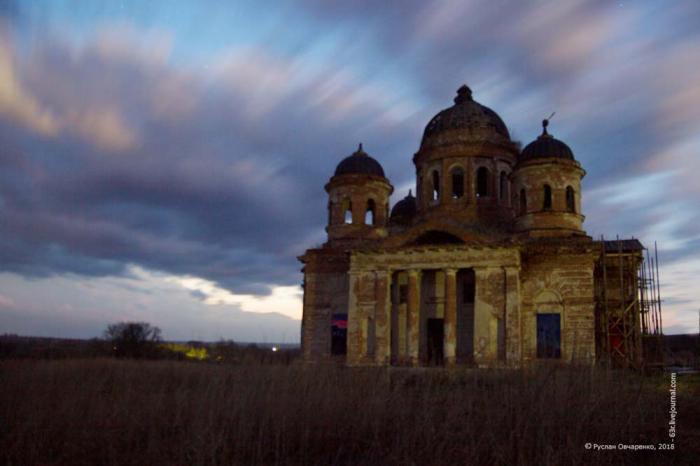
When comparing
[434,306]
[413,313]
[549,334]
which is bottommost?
[549,334]

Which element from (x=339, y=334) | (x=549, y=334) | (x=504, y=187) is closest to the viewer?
(x=549, y=334)

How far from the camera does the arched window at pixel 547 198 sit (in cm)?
2405

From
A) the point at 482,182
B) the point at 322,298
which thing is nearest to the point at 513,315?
the point at 482,182

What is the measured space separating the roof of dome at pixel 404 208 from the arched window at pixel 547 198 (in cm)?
915

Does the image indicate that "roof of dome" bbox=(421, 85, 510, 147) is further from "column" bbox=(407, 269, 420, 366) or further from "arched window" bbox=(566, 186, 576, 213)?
"column" bbox=(407, 269, 420, 366)

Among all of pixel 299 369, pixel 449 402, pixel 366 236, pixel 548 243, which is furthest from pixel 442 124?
pixel 449 402

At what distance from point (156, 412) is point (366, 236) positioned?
1941 cm

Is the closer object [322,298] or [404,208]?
[322,298]

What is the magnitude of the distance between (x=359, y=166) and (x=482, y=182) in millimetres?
5876

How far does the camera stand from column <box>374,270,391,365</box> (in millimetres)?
23297

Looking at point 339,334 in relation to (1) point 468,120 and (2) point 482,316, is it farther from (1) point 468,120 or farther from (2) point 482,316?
(1) point 468,120

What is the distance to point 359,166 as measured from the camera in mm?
27969

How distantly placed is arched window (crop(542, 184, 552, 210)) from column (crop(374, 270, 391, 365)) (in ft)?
23.4

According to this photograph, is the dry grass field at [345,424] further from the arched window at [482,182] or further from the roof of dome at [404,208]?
the roof of dome at [404,208]
